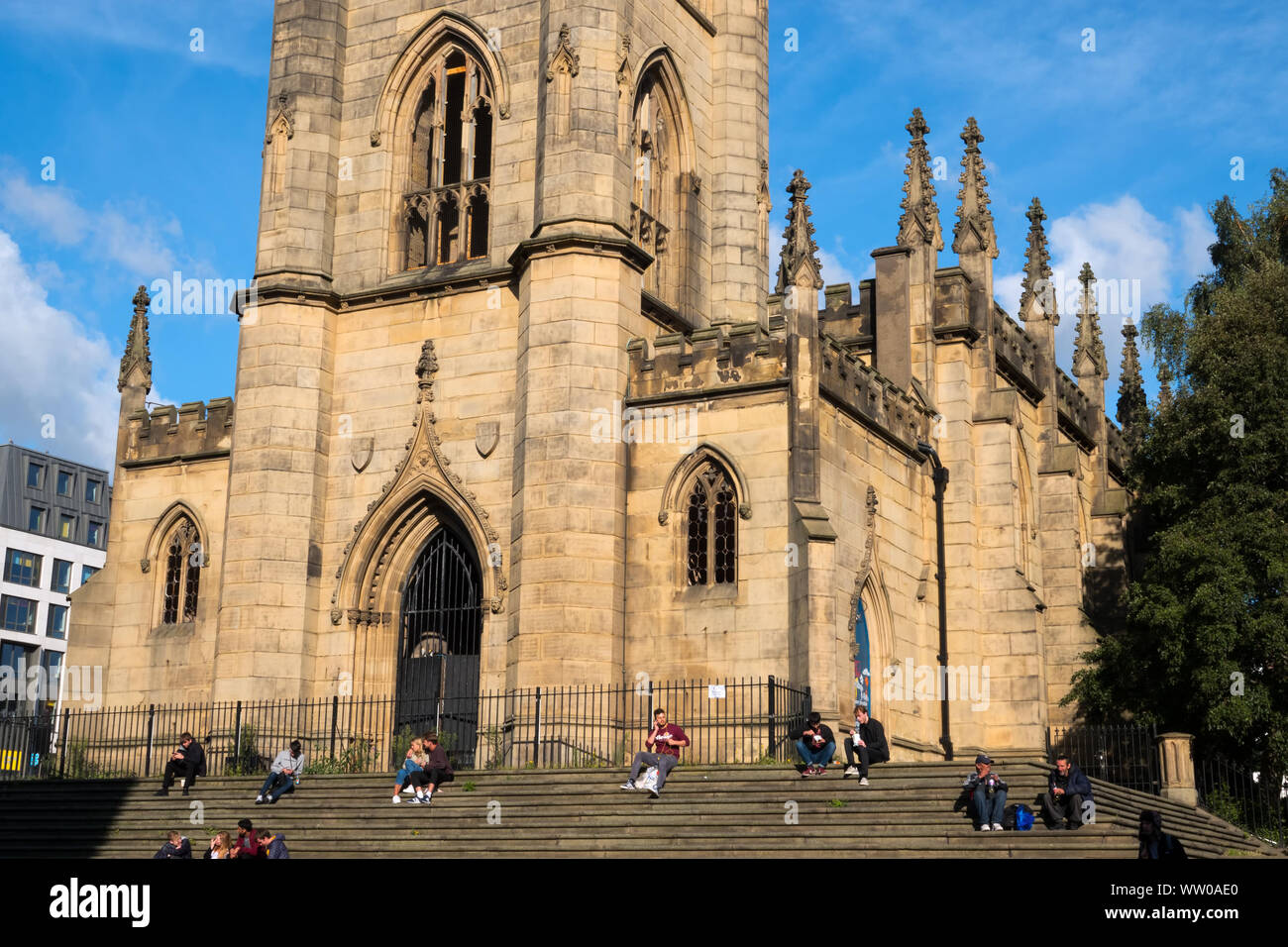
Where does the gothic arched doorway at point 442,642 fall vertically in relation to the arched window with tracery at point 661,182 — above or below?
below

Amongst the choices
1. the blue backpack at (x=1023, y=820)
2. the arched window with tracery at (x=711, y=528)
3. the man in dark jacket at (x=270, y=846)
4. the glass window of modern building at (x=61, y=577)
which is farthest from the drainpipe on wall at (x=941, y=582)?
the glass window of modern building at (x=61, y=577)

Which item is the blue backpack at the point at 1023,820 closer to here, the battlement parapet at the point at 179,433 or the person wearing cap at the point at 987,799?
the person wearing cap at the point at 987,799

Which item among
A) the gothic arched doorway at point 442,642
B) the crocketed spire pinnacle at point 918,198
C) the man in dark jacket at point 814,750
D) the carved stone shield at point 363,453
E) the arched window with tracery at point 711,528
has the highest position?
the crocketed spire pinnacle at point 918,198

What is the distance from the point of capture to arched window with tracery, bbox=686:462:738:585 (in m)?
27.3

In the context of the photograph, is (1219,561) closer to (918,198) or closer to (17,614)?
(918,198)

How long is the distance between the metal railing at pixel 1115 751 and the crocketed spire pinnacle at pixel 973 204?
10.2 metres

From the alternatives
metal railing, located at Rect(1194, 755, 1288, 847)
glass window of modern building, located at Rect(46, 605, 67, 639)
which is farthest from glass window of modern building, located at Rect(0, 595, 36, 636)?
metal railing, located at Rect(1194, 755, 1288, 847)

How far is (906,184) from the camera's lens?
33781 mm

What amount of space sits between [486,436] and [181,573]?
7810 millimetres

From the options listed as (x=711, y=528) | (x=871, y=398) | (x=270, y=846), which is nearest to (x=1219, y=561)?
(x=871, y=398)

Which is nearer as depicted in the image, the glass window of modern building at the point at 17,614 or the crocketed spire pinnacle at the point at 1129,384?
the crocketed spire pinnacle at the point at 1129,384

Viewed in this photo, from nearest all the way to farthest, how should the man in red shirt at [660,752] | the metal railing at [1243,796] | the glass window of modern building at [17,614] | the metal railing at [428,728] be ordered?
the man in red shirt at [660,752] < the metal railing at [428,728] < the metal railing at [1243,796] < the glass window of modern building at [17,614]

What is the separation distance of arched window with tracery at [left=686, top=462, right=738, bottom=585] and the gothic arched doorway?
4.35 meters

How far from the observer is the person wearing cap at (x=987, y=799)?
64.2ft
